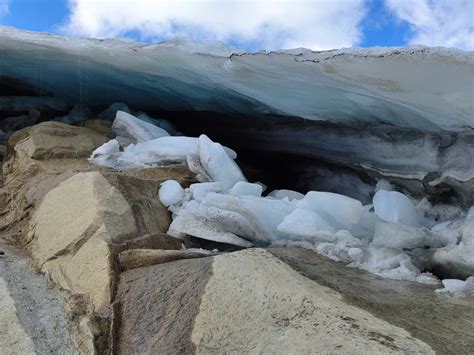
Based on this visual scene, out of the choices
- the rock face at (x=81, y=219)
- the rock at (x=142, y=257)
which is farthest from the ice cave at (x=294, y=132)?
the rock at (x=142, y=257)

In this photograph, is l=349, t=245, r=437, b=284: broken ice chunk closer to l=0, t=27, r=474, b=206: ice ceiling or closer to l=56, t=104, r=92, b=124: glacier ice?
l=0, t=27, r=474, b=206: ice ceiling

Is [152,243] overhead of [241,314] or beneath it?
beneath

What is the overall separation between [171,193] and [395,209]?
1.43 meters

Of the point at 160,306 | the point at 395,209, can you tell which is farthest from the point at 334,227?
the point at 160,306

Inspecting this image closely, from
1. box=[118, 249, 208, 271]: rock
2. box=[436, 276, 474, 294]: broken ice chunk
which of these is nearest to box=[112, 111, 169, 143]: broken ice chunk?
box=[118, 249, 208, 271]: rock

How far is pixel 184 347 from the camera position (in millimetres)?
1883

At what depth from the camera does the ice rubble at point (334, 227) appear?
2658 millimetres

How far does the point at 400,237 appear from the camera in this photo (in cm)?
276

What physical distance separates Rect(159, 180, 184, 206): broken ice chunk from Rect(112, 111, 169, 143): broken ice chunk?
111 cm

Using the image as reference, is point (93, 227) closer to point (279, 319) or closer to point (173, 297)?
point (173, 297)

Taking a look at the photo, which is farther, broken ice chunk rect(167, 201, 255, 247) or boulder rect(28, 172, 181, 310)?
broken ice chunk rect(167, 201, 255, 247)

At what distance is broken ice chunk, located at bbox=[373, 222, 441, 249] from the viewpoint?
2.76 m

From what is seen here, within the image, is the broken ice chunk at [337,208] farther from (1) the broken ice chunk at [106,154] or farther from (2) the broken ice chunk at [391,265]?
(1) the broken ice chunk at [106,154]

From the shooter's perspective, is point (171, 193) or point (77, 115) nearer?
point (171, 193)
